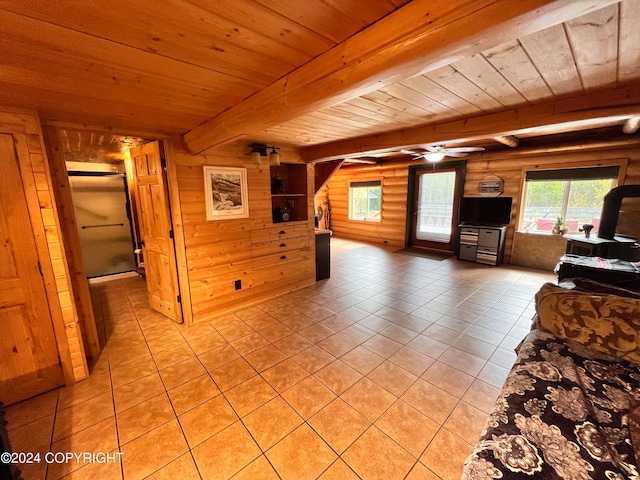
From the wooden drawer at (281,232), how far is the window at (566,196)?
4478 millimetres

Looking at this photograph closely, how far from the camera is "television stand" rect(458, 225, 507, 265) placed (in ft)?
17.3

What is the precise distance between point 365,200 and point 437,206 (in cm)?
233

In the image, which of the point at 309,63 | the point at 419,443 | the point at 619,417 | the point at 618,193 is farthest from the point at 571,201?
the point at 309,63

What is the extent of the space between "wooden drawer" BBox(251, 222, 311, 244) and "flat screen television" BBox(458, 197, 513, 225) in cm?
382

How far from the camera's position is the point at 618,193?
2982 millimetres

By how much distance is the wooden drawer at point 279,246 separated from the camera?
3644 millimetres

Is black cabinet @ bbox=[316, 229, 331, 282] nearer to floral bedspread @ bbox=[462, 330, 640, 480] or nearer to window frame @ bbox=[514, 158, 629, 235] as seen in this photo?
floral bedspread @ bbox=[462, 330, 640, 480]

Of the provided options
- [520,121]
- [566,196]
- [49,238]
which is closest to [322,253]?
[520,121]

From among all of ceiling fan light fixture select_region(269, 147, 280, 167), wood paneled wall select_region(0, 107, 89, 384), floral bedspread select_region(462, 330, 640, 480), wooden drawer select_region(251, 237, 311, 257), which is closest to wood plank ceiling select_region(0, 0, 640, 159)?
wood paneled wall select_region(0, 107, 89, 384)

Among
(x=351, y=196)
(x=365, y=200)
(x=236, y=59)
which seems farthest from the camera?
(x=351, y=196)

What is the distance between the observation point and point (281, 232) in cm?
388

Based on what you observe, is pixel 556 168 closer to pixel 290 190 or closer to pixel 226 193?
pixel 290 190

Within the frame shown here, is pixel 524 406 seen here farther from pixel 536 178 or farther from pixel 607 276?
pixel 536 178

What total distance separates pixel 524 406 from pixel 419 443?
0.73m
